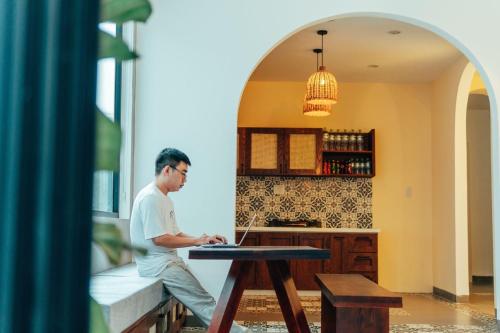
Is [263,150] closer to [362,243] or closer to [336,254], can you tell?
[336,254]

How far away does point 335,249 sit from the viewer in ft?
26.3

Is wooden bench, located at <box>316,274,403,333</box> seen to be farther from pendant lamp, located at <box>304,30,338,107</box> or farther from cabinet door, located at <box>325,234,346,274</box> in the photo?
cabinet door, located at <box>325,234,346,274</box>

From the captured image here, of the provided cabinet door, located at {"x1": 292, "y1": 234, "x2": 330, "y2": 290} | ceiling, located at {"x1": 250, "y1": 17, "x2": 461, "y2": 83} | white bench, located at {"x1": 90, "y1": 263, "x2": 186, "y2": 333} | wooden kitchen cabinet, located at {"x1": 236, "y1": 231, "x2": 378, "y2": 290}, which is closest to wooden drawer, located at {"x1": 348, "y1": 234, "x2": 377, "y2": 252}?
wooden kitchen cabinet, located at {"x1": 236, "y1": 231, "x2": 378, "y2": 290}

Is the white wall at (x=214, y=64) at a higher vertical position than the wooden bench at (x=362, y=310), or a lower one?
higher

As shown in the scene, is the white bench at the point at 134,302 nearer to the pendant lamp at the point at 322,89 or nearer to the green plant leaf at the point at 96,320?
the green plant leaf at the point at 96,320

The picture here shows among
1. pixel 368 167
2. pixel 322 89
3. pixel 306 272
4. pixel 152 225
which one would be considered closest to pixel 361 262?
pixel 306 272

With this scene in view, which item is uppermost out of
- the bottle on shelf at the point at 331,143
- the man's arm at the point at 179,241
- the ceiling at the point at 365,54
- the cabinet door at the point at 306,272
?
the ceiling at the point at 365,54

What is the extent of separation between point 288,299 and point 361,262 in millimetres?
4423

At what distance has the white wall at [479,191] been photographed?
10.6m

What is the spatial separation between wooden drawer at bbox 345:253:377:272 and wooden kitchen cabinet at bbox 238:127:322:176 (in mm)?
1339

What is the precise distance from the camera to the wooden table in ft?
10.7

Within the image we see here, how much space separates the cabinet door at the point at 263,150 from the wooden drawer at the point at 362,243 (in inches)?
56.8

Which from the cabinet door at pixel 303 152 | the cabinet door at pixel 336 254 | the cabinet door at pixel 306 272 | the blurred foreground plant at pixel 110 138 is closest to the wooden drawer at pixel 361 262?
the cabinet door at pixel 336 254

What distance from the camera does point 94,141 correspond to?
0.57 meters
